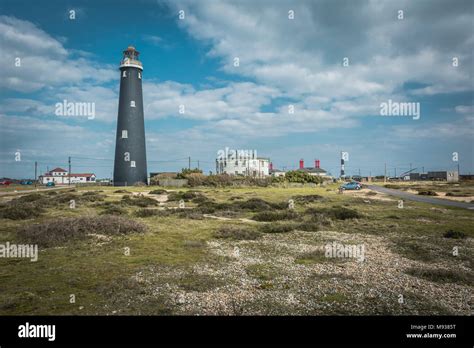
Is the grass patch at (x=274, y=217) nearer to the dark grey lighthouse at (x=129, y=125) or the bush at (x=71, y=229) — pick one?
the bush at (x=71, y=229)

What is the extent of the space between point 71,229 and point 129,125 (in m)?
46.1

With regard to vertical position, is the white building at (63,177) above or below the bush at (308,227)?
above

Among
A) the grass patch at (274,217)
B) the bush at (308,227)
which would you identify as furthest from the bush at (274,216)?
the bush at (308,227)

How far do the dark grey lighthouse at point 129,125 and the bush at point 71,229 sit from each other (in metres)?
43.0

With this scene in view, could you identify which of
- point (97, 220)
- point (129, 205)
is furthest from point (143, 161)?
point (97, 220)

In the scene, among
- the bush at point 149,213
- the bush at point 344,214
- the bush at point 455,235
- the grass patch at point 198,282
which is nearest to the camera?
the grass patch at point 198,282

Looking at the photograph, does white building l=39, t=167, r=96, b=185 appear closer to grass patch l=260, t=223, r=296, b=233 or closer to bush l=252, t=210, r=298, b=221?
bush l=252, t=210, r=298, b=221

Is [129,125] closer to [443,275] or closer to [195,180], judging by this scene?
[195,180]

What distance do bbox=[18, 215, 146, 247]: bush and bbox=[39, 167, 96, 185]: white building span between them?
112 meters

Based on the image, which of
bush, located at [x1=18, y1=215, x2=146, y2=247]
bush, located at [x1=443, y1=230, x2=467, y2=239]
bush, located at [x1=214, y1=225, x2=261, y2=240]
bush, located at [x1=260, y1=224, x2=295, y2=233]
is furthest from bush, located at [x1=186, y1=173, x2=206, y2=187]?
bush, located at [x1=443, y1=230, x2=467, y2=239]

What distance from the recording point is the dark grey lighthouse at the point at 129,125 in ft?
186
